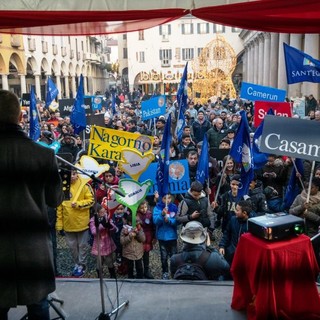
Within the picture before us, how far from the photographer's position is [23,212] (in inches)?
111

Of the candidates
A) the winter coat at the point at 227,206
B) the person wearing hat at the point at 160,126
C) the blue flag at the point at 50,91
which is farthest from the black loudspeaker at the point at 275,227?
the blue flag at the point at 50,91

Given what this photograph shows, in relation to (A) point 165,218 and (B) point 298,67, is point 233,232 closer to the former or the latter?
(A) point 165,218

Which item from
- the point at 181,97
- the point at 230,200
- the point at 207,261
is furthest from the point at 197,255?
the point at 181,97

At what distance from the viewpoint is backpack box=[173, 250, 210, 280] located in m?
4.73

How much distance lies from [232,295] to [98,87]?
74064 mm

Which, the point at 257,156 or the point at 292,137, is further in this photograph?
the point at 257,156

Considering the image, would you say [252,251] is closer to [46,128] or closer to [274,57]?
[46,128]

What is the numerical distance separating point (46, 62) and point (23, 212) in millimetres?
44064

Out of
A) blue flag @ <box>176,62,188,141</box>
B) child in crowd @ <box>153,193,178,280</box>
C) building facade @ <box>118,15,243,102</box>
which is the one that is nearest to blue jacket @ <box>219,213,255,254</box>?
child in crowd @ <box>153,193,178,280</box>

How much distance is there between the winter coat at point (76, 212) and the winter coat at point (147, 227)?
2.69 feet

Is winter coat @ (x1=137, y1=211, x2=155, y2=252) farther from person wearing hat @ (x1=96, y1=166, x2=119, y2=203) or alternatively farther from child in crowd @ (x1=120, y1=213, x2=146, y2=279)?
person wearing hat @ (x1=96, y1=166, x2=119, y2=203)

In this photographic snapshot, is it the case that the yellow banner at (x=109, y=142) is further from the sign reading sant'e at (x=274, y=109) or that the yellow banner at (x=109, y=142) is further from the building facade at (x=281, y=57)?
the building facade at (x=281, y=57)

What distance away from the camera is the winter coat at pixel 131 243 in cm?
590

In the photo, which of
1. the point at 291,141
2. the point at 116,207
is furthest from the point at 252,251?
the point at 116,207
